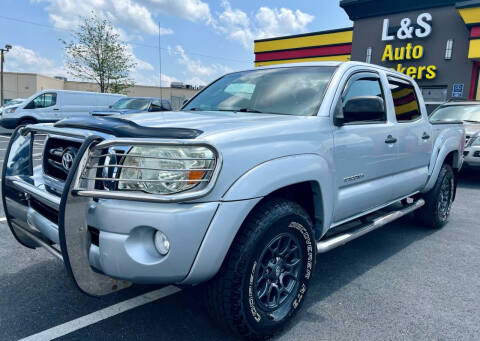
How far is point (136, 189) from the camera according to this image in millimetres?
1947

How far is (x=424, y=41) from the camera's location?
52.5 ft

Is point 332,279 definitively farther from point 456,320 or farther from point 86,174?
point 86,174

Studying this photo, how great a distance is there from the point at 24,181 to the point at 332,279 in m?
2.52

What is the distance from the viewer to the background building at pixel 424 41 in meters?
15.0

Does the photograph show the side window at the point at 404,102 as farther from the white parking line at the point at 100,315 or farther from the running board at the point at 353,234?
the white parking line at the point at 100,315

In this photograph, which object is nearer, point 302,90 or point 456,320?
point 456,320

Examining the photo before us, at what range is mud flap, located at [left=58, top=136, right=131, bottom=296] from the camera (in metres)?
1.88

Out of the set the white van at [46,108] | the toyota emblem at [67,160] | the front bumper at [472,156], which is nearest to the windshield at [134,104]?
the white van at [46,108]

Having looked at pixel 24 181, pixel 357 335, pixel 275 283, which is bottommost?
pixel 357 335

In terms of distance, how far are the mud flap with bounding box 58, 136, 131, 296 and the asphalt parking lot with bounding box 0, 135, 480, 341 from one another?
595 millimetres

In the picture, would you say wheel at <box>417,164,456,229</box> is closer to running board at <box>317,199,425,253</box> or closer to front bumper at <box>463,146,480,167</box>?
running board at <box>317,199,425,253</box>

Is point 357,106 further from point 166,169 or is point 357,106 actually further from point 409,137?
point 166,169

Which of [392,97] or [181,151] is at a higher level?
[392,97]

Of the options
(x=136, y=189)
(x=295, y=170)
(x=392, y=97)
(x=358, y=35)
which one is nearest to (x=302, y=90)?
(x=295, y=170)
